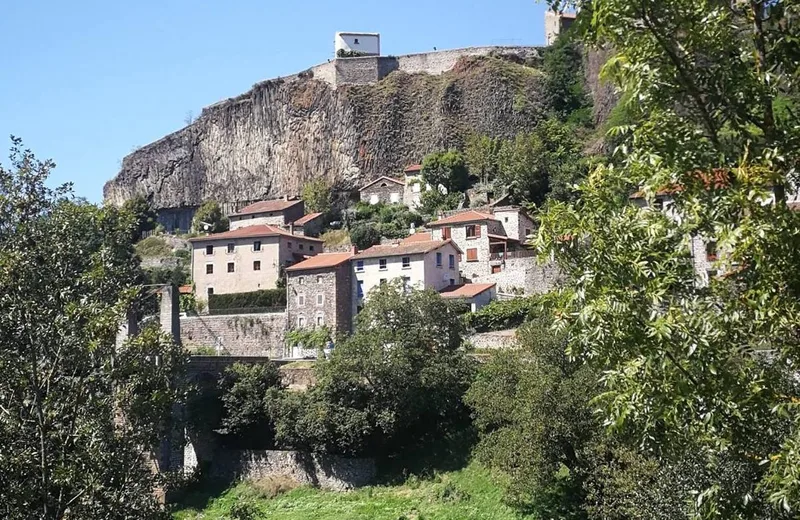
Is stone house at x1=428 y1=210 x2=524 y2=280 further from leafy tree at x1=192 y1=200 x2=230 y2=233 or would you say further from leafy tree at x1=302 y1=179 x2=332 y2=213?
leafy tree at x1=192 y1=200 x2=230 y2=233

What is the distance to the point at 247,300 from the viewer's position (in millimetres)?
55781

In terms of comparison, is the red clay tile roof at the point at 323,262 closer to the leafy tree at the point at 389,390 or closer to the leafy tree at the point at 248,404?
the leafy tree at the point at 248,404

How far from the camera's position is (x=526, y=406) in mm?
28875

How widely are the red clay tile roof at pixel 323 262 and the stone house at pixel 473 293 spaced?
6.33 meters

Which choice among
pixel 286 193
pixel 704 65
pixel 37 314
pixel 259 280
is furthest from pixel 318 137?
pixel 704 65

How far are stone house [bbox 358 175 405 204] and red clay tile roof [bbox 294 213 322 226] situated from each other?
495cm

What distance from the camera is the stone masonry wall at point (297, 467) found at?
37.3 meters

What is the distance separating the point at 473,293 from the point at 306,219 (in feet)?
95.6

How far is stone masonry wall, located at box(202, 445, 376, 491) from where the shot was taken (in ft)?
122

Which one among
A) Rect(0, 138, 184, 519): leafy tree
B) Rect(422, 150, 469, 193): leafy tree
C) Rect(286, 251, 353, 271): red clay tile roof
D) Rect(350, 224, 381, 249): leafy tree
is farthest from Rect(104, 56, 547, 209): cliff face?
Rect(0, 138, 184, 519): leafy tree

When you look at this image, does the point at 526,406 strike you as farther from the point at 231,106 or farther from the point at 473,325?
the point at 231,106

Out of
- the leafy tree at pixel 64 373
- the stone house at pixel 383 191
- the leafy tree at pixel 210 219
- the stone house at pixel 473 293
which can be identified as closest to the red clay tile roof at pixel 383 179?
the stone house at pixel 383 191

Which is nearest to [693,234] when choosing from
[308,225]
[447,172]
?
[447,172]

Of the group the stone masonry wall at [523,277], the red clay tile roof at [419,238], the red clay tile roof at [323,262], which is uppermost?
the red clay tile roof at [419,238]
